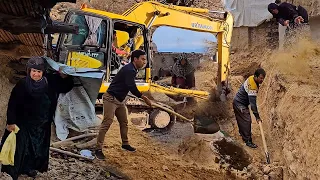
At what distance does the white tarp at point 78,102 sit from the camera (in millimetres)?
6695

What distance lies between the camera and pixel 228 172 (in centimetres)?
834

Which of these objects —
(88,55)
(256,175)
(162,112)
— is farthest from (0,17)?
(162,112)

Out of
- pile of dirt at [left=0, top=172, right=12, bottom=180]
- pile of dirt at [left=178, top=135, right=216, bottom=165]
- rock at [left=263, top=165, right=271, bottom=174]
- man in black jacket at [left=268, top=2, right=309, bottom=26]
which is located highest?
man in black jacket at [left=268, top=2, right=309, bottom=26]

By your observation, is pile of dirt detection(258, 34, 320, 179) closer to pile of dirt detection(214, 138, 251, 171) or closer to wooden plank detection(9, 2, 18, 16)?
pile of dirt detection(214, 138, 251, 171)

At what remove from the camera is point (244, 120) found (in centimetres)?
910

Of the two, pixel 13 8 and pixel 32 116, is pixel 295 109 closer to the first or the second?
pixel 32 116

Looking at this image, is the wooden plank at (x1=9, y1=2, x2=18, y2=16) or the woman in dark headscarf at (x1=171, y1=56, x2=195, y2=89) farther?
the woman in dark headscarf at (x1=171, y1=56, x2=195, y2=89)

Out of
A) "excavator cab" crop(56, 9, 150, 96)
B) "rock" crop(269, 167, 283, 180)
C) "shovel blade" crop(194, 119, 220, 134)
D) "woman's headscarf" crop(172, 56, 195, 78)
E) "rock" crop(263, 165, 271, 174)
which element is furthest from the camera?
"woman's headscarf" crop(172, 56, 195, 78)

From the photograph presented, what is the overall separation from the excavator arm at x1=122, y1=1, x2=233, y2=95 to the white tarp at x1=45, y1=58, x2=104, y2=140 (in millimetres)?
3294

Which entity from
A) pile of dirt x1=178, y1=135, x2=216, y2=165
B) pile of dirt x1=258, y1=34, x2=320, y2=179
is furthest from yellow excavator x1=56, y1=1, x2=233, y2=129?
pile of dirt x1=258, y1=34, x2=320, y2=179

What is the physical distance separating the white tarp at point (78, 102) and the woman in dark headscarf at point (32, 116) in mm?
593

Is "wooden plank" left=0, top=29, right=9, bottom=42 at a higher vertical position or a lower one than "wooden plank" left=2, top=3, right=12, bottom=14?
lower

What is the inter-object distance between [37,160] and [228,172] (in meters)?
3.83

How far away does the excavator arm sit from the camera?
35.6ft
